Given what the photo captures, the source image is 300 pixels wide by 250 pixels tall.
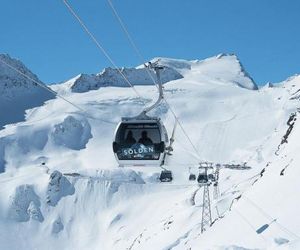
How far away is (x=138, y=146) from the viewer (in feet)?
87.0

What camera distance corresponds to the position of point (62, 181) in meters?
188

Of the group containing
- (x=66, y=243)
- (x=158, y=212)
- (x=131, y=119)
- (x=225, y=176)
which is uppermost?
(x=131, y=119)

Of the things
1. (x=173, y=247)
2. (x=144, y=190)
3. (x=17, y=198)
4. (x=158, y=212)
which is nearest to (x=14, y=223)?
(x=17, y=198)

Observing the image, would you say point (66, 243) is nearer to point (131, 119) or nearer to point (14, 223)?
point (14, 223)

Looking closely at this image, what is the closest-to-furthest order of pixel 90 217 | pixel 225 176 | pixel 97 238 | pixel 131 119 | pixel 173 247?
1. pixel 131 119
2. pixel 173 247
3. pixel 225 176
4. pixel 97 238
5. pixel 90 217

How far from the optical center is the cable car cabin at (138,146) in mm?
26312

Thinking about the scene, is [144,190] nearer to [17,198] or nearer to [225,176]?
[17,198]

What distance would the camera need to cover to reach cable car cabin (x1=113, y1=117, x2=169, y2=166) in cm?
2631

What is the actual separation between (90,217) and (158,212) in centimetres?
3077

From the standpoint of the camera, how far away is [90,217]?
563 feet

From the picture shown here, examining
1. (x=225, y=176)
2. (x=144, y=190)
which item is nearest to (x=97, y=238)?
(x=144, y=190)

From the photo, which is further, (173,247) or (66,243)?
(66,243)

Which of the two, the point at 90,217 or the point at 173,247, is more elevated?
the point at 173,247

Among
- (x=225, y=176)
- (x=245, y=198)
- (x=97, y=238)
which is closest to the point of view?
(x=245, y=198)
